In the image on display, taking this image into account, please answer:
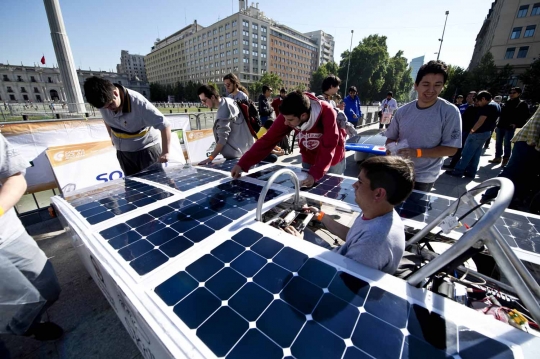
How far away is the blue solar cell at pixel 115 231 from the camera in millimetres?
1743

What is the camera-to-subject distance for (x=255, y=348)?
0.97 m

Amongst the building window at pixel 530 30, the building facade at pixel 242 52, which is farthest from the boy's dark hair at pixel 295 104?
the building facade at pixel 242 52

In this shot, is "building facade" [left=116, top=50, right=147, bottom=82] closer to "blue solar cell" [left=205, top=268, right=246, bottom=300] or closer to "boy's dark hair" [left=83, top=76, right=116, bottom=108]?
"boy's dark hair" [left=83, top=76, right=116, bottom=108]

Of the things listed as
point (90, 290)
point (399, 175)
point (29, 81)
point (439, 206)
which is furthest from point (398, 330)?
point (29, 81)

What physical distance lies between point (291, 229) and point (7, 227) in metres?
2.15

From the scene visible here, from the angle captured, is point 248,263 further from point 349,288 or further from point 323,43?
point 323,43

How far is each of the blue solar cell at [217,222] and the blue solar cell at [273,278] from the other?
61cm

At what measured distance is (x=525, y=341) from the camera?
0.93 m

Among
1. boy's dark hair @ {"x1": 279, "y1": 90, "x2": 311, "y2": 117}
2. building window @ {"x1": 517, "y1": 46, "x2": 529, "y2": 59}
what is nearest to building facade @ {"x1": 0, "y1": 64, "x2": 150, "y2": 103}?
boy's dark hair @ {"x1": 279, "y1": 90, "x2": 311, "y2": 117}

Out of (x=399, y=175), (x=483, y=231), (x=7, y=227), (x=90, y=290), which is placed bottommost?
(x=90, y=290)

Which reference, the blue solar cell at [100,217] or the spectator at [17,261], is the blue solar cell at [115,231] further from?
the spectator at [17,261]

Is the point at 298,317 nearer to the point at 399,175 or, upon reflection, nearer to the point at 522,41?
the point at 399,175

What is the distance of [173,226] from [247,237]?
67 centimetres

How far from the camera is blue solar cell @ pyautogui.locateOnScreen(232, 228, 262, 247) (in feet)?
5.33
